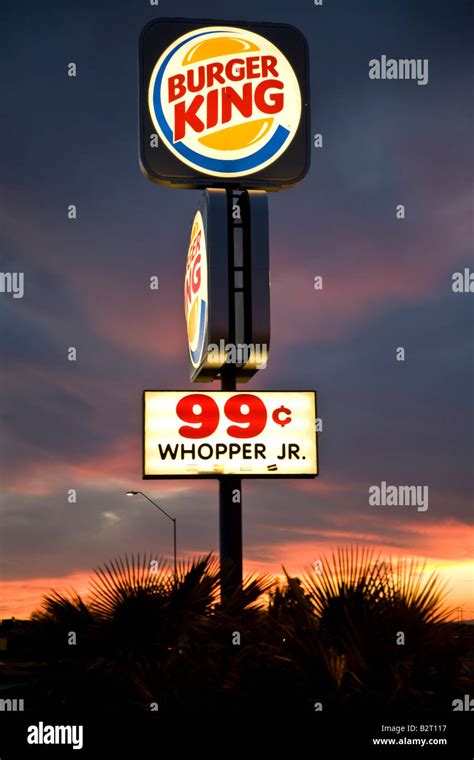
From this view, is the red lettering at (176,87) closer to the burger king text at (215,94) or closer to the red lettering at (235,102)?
the burger king text at (215,94)

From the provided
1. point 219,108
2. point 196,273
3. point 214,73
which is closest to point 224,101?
point 219,108

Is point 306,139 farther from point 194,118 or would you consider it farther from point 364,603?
point 364,603

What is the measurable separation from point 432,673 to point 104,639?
435 cm

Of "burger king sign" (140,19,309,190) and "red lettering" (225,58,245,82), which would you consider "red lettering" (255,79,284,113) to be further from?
"red lettering" (225,58,245,82)

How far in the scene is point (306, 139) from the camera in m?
17.4

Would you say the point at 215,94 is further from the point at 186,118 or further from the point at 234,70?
the point at 186,118

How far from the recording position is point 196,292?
56.2 feet

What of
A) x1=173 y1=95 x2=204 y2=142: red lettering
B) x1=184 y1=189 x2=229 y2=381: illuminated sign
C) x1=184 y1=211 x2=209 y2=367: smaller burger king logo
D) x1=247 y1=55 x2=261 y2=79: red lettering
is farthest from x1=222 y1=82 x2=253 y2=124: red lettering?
x1=184 y1=211 x2=209 y2=367: smaller burger king logo

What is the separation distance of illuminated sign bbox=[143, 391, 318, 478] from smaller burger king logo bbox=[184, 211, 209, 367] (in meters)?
1.06

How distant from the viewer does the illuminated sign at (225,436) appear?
16109mm

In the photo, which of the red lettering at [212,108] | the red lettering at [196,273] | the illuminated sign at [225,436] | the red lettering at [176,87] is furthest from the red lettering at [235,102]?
the illuminated sign at [225,436]

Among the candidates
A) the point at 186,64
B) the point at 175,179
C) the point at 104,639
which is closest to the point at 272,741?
the point at 104,639

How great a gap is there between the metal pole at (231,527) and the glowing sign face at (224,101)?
430 centimetres

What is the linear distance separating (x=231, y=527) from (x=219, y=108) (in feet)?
26.4
